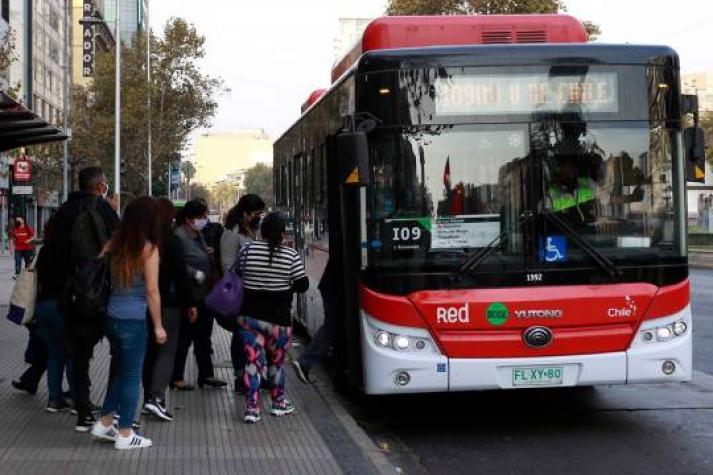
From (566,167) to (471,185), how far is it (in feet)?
2.45

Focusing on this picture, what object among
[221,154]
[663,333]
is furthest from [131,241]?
[221,154]

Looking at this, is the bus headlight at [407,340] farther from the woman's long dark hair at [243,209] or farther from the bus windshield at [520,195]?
the woman's long dark hair at [243,209]

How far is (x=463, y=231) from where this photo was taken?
721cm

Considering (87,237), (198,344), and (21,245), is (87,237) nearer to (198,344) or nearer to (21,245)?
(198,344)

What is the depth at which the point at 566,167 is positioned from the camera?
7.32 meters

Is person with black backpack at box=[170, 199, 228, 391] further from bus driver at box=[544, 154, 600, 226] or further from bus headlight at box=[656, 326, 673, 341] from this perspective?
bus headlight at box=[656, 326, 673, 341]

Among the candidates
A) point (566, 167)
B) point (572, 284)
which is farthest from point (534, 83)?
point (572, 284)

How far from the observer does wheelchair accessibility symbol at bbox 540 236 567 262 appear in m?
7.23

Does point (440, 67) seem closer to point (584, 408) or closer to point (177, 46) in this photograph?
point (584, 408)

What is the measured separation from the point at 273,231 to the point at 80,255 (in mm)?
1423

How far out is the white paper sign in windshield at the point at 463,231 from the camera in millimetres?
7211

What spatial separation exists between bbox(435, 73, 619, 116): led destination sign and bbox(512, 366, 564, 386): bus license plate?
1935 millimetres

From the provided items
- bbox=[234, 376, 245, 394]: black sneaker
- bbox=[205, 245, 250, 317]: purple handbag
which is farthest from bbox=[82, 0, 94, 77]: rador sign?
bbox=[205, 245, 250, 317]: purple handbag

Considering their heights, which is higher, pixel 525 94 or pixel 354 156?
pixel 525 94
